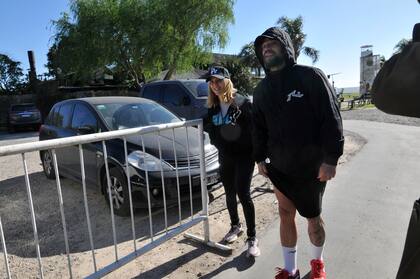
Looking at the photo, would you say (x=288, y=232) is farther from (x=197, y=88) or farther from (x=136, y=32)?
(x=136, y=32)

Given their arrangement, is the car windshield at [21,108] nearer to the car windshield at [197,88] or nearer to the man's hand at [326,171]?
the car windshield at [197,88]

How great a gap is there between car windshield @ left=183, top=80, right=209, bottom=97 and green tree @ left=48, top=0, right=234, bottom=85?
13382 millimetres

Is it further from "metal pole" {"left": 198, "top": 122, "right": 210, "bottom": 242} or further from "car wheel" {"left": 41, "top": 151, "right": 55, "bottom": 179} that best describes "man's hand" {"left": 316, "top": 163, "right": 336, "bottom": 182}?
"car wheel" {"left": 41, "top": 151, "right": 55, "bottom": 179}

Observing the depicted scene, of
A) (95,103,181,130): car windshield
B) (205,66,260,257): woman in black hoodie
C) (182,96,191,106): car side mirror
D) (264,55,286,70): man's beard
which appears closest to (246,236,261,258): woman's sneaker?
(205,66,260,257): woman in black hoodie

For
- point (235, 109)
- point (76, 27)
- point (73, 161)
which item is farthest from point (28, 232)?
point (76, 27)

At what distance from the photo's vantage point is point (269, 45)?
2.74m

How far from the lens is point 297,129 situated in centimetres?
261

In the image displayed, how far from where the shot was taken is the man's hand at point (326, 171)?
2.51 metres

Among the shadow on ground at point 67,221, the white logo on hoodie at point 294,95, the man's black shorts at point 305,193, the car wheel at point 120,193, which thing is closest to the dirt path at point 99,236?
the shadow on ground at point 67,221

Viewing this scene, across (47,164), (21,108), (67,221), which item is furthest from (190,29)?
(67,221)

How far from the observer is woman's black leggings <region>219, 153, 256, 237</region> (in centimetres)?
353

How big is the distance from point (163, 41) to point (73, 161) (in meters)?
18.7

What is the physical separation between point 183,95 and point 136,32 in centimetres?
1490

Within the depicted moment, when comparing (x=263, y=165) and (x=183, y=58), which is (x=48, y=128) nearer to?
(x=263, y=165)
